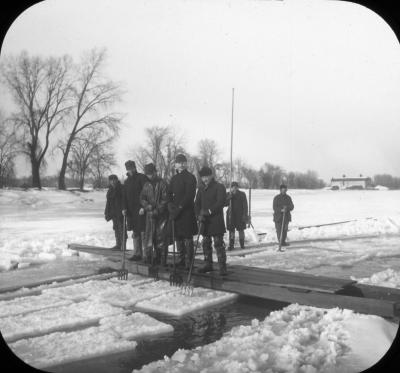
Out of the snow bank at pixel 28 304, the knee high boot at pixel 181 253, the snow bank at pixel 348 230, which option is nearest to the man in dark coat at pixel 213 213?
the knee high boot at pixel 181 253

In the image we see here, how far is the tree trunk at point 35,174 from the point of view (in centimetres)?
744

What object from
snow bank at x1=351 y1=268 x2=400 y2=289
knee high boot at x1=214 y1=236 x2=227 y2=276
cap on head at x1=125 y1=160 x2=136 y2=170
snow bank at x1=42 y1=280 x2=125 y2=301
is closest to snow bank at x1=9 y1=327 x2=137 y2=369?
snow bank at x1=42 y1=280 x2=125 y2=301

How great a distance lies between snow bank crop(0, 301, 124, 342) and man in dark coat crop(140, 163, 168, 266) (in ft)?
6.52

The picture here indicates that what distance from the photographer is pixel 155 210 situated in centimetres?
741

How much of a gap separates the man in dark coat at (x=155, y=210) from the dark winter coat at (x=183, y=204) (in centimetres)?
35

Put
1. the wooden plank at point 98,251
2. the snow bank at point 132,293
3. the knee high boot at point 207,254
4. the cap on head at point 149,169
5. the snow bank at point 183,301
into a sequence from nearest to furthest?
the snow bank at point 183,301 < the snow bank at point 132,293 < the knee high boot at point 207,254 < the cap on head at point 149,169 < the wooden plank at point 98,251

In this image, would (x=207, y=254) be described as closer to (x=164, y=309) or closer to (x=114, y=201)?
(x=164, y=309)

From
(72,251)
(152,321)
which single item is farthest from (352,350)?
(72,251)

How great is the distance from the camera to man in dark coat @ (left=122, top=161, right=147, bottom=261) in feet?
26.8

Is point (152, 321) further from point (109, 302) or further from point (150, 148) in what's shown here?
point (150, 148)

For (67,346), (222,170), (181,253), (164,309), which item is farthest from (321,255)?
(67,346)

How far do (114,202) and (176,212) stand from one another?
10.6 feet

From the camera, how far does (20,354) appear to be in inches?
161

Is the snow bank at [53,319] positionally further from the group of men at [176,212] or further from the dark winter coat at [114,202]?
the dark winter coat at [114,202]
